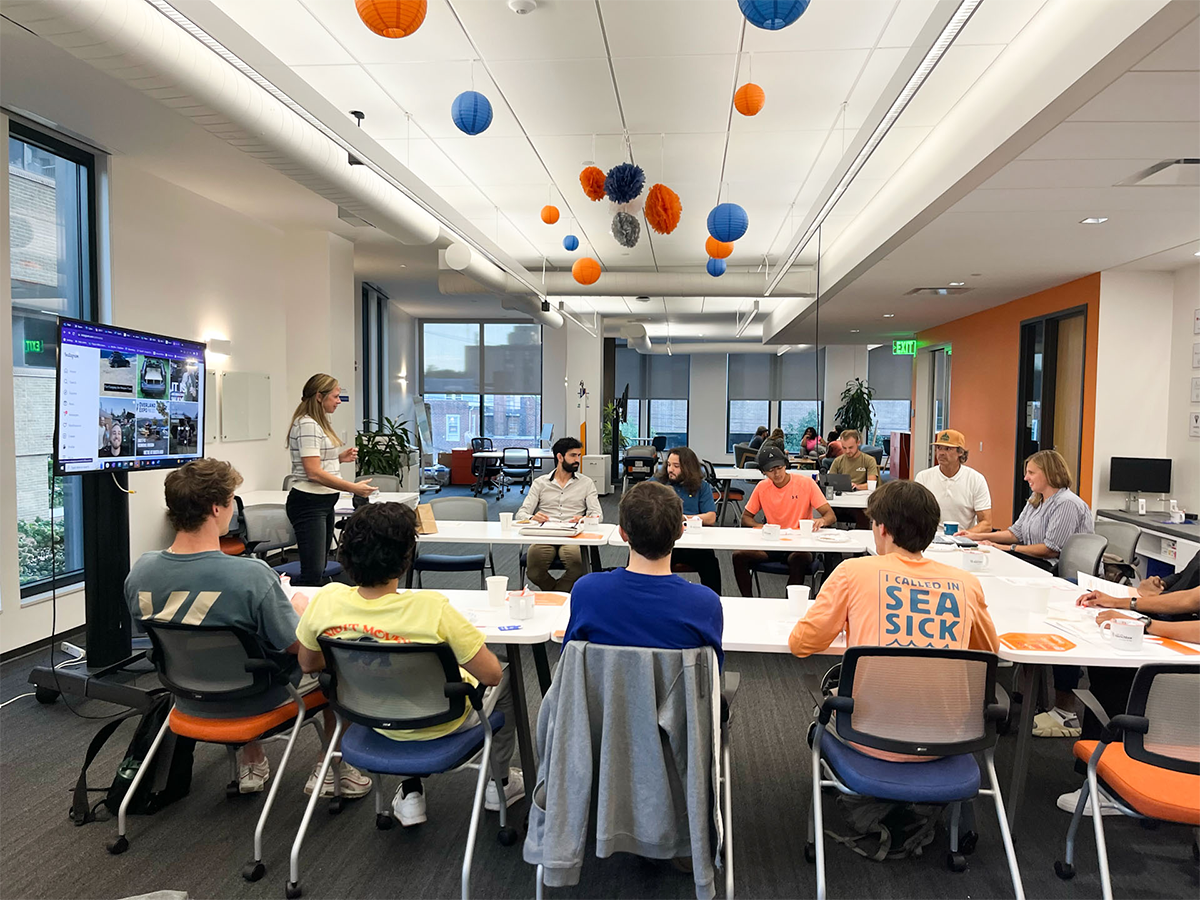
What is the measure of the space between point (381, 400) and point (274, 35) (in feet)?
34.5

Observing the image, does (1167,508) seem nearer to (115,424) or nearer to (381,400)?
(115,424)

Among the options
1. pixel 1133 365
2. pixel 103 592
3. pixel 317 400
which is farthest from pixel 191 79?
pixel 1133 365

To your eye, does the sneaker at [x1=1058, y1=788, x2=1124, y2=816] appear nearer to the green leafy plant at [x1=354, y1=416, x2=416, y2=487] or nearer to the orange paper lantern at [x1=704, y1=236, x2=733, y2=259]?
the orange paper lantern at [x1=704, y1=236, x2=733, y2=259]

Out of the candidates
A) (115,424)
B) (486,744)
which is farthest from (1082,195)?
(115,424)

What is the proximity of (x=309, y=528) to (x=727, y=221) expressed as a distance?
11.1ft

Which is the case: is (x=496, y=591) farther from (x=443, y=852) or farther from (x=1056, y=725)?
(x=1056, y=725)

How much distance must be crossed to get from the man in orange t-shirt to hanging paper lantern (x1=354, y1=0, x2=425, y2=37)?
3705mm

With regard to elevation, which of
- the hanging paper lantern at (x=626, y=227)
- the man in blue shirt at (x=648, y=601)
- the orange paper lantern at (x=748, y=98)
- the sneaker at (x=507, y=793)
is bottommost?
the sneaker at (x=507, y=793)

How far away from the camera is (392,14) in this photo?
270 cm

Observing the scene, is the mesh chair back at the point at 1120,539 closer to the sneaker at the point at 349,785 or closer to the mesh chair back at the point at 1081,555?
the mesh chair back at the point at 1081,555

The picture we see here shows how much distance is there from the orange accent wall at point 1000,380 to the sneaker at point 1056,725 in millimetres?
4486

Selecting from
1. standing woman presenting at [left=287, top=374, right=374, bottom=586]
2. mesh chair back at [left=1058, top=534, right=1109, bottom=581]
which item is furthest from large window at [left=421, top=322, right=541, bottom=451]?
mesh chair back at [left=1058, top=534, right=1109, bottom=581]

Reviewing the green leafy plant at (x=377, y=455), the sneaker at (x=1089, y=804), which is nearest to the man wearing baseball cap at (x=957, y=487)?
the sneaker at (x=1089, y=804)

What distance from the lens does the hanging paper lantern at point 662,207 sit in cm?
471
